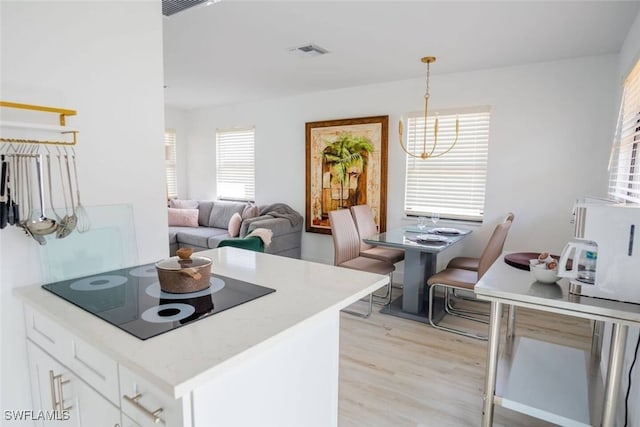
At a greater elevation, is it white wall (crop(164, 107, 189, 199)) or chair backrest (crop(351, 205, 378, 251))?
white wall (crop(164, 107, 189, 199))

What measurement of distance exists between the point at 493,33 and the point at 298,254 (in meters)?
3.50

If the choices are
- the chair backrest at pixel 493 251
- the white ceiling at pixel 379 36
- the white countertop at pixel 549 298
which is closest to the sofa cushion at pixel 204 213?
the white ceiling at pixel 379 36

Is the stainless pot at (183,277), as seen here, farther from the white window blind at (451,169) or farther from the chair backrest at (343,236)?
the white window blind at (451,169)

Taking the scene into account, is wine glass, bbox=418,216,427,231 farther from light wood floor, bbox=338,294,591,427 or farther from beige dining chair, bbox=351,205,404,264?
light wood floor, bbox=338,294,591,427

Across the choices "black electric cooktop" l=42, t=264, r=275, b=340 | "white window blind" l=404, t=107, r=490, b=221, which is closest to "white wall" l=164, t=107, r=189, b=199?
"white window blind" l=404, t=107, r=490, b=221

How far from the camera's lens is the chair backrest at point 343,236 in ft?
11.8

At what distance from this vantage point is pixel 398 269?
4.50m

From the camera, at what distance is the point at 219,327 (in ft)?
3.37

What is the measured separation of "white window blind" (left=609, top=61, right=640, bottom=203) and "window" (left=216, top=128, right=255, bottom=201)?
4.37 metres

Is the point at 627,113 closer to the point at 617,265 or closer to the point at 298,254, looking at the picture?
the point at 617,265

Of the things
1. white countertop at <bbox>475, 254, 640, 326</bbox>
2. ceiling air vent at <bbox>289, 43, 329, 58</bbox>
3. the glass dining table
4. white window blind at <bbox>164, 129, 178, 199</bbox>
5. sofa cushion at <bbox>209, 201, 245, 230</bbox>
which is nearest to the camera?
white countertop at <bbox>475, 254, 640, 326</bbox>

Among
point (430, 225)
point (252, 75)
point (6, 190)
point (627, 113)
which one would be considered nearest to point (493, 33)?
point (627, 113)

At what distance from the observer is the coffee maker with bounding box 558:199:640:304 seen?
1451 millimetres

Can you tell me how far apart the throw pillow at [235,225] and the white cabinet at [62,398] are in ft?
12.0
